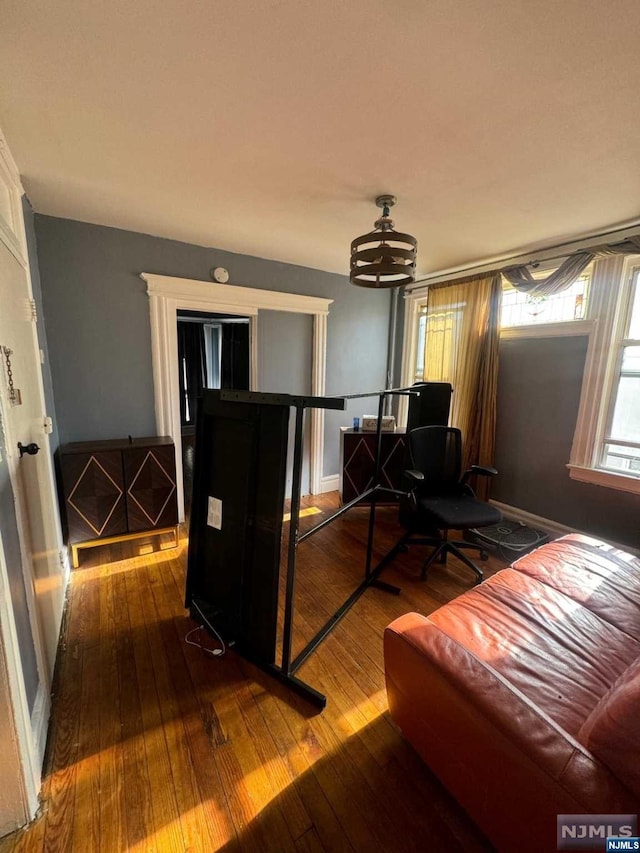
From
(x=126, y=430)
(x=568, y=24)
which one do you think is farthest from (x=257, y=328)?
(x=568, y=24)

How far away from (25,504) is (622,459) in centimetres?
388

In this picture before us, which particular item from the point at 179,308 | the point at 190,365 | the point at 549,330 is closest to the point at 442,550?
the point at 549,330

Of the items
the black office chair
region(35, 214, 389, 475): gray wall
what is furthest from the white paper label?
region(35, 214, 389, 475): gray wall

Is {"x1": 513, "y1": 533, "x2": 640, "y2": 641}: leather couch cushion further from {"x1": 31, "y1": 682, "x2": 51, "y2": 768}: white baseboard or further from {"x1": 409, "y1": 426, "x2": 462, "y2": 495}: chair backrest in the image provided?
{"x1": 31, "y1": 682, "x2": 51, "y2": 768}: white baseboard

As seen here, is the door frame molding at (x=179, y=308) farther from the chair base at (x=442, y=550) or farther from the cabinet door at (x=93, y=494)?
the chair base at (x=442, y=550)

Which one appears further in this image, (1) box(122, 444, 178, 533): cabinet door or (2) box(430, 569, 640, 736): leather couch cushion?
(1) box(122, 444, 178, 533): cabinet door

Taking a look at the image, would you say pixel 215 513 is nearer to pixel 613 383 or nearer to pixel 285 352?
pixel 285 352

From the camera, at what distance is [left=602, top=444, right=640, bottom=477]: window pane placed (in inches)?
106

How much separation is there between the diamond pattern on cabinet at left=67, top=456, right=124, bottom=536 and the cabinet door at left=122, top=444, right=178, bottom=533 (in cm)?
11

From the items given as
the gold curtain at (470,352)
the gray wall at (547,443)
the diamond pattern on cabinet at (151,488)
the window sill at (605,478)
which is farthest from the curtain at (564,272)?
the diamond pattern on cabinet at (151,488)

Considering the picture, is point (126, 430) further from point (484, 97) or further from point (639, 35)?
point (639, 35)

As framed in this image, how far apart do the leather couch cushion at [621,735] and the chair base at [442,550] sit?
5.36 ft

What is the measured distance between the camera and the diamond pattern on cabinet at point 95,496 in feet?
8.03

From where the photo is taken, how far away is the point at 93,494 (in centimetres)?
249
